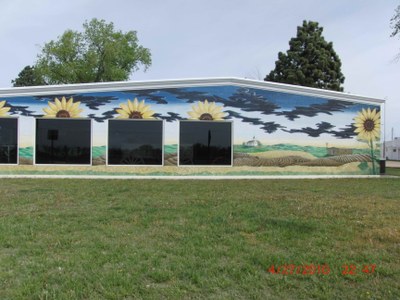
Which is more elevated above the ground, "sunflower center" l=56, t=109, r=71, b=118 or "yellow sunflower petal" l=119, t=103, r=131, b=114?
"yellow sunflower petal" l=119, t=103, r=131, b=114

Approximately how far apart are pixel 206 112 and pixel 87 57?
32.6 metres

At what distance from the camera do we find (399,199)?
9148 millimetres

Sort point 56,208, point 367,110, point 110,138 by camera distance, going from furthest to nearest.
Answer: point 367,110 → point 110,138 → point 56,208

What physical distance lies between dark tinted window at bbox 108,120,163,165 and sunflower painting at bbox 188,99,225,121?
4.69 feet

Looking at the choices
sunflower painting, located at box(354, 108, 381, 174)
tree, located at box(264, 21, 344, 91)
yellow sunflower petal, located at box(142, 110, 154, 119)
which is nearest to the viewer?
yellow sunflower petal, located at box(142, 110, 154, 119)

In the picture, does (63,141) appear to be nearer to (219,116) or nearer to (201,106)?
(201,106)

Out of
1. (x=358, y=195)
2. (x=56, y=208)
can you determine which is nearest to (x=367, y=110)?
(x=358, y=195)

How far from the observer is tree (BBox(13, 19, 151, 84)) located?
137 feet

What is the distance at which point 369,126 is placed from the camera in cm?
1595

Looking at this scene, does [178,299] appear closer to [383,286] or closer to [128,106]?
[383,286]

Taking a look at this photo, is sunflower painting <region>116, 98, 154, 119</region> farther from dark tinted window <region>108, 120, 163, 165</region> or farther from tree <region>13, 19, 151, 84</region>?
tree <region>13, 19, 151, 84</region>

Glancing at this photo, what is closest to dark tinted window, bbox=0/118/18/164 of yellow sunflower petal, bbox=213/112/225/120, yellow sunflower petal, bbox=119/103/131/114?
yellow sunflower petal, bbox=119/103/131/114

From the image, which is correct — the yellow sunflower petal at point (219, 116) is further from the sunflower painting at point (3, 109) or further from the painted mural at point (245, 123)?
the sunflower painting at point (3, 109)

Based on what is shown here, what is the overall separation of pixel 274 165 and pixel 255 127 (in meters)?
1.80
